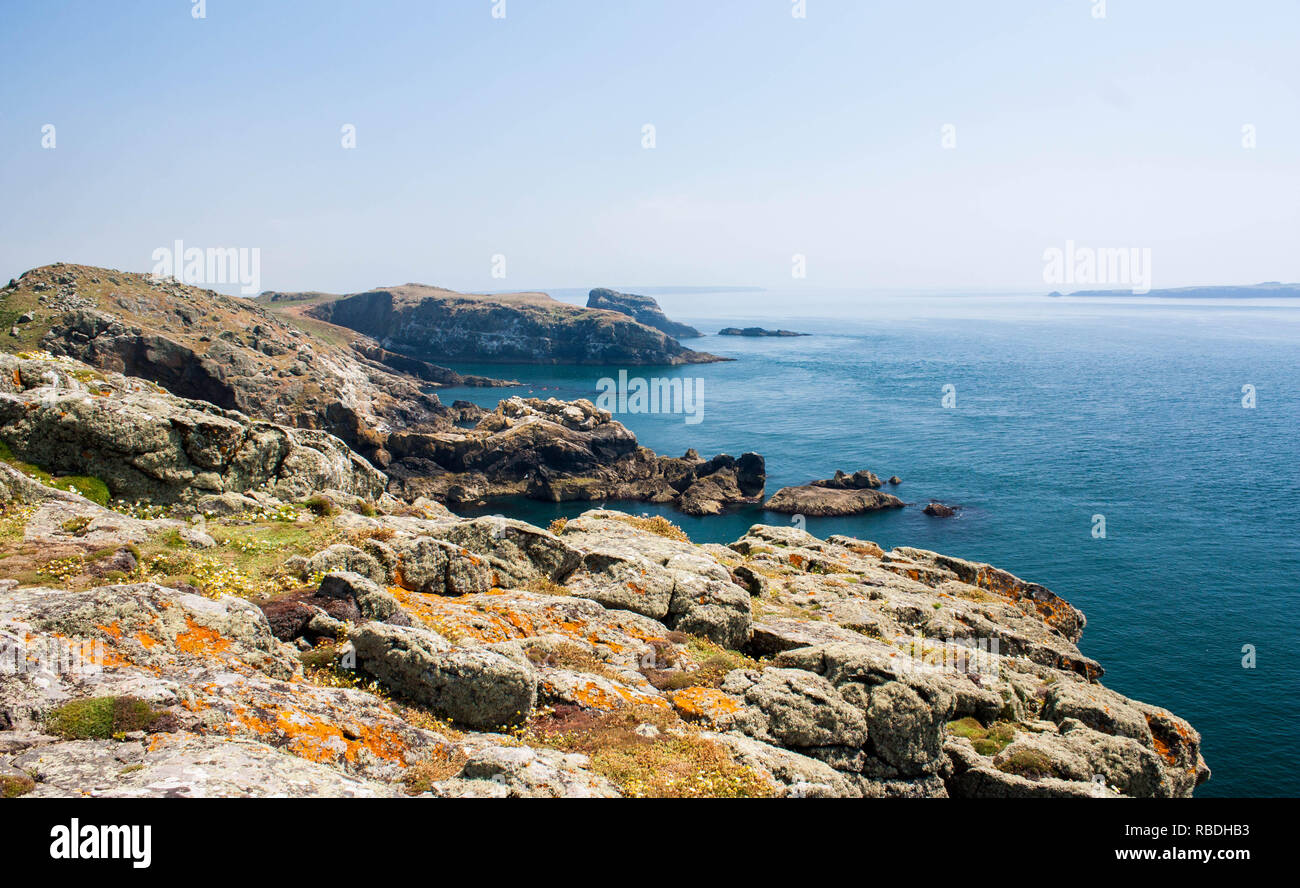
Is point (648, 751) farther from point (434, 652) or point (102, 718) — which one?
point (102, 718)

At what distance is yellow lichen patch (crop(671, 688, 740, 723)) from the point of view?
13766 mm

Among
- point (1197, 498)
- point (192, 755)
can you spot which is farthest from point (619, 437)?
point (192, 755)

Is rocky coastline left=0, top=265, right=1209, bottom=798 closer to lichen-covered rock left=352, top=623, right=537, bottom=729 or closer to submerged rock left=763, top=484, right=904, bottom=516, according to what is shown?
lichen-covered rock left=352, top=623, right=537, bottom=729

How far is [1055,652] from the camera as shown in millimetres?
31734

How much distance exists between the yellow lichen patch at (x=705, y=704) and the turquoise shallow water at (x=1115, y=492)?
35037 millimetres

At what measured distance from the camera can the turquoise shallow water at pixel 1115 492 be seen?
4438 centimetres

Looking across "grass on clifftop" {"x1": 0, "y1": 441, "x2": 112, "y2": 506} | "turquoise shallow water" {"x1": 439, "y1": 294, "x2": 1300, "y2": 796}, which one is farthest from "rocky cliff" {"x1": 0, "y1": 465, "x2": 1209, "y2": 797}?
"turquoise shallow water" {"x1": 439, "y1": 294, "x2": 1300, "y2": 796}

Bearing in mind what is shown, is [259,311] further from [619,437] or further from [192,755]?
[192,755]

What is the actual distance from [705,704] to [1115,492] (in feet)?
270

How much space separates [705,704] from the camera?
1420 cm

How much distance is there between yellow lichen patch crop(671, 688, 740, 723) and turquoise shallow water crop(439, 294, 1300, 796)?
115ft

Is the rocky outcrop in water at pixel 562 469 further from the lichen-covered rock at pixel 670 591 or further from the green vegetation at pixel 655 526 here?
the lichen-covered rock at pixel 670 591

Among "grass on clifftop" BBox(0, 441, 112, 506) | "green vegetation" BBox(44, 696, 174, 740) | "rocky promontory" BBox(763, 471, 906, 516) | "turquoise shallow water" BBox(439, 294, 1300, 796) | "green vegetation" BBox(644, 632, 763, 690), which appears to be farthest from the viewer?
"rocky promontory" BBox(763, 471, 906, 516)
